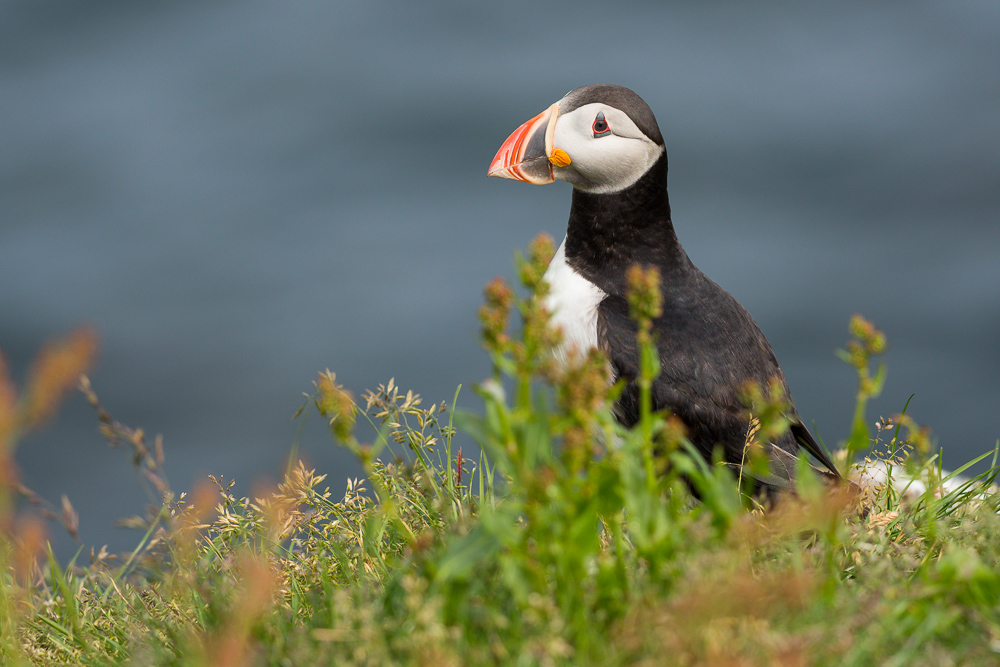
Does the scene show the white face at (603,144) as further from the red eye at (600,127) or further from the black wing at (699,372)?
the black wing at (699,372)

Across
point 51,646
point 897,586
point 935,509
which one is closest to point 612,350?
point 935,509

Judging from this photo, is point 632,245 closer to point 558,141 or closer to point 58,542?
point 558,141

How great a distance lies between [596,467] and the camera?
166 centimetres

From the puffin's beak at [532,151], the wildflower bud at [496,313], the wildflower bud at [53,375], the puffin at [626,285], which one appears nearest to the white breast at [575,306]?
the puffin at [626,285]

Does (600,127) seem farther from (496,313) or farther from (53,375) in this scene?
(53,375)

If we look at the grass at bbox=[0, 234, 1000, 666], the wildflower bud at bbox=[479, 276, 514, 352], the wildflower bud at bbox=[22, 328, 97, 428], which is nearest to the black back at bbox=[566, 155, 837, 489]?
the grass at bbox=[0, 234, 1000, 666]

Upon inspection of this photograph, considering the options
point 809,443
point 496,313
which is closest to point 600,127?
point 809,443

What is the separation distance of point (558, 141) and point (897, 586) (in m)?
2.23

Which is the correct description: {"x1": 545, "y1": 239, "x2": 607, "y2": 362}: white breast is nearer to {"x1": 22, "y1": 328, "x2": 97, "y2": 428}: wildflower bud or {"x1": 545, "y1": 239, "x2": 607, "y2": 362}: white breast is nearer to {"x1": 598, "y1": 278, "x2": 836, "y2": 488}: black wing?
{"x1": 598, "y1": 278, "x2": 836, "y2": 488}: black wing

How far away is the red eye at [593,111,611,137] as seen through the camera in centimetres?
369

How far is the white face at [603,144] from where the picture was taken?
12.1ft

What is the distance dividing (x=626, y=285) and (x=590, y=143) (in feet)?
1.90

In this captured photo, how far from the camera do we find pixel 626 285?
3721 millimetres

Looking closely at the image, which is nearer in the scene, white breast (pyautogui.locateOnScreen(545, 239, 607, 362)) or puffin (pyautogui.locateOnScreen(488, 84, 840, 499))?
puffin (pyautogui.locateOnScreen(488, 84, 840, 499))
